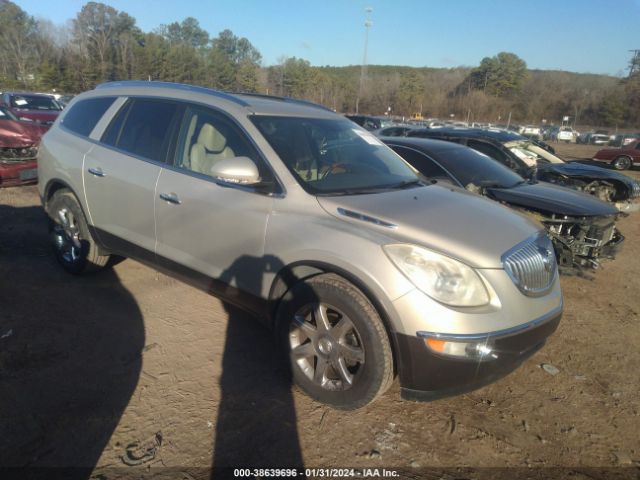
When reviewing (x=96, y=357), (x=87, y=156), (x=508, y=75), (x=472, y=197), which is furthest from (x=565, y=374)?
(x=508, y=75)

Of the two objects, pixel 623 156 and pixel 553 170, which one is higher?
pixel 623 156

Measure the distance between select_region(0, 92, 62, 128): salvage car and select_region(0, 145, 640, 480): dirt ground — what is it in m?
10.4

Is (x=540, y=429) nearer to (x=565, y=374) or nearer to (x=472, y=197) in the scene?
(x=565, y=374)

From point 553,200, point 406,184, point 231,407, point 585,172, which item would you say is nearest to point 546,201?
point 553,200

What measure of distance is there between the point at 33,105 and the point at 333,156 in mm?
14062

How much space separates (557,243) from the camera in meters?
4.61

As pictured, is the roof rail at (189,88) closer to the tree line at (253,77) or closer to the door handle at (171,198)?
the door handle at (171,198)

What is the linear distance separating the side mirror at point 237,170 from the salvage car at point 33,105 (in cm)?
1194

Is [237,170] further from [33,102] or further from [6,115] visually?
[33,102]

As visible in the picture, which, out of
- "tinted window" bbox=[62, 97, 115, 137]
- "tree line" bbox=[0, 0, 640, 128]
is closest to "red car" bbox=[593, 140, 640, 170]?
"tinted window" bbox=[62, 97, 115, 137]

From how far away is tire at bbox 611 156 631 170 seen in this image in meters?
19.0

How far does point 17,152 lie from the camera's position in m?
7.66

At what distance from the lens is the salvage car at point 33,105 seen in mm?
12234

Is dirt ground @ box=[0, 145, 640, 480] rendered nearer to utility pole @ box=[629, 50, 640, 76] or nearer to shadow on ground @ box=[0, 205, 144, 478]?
shadow on ground @ box=[0, 205, 144, 478]
